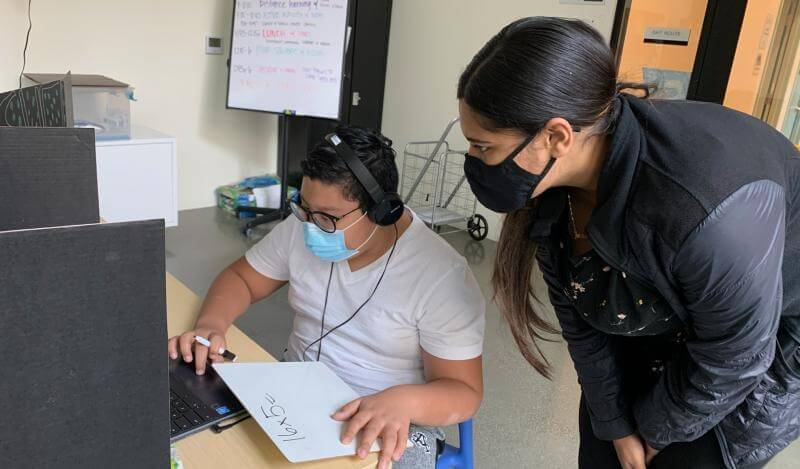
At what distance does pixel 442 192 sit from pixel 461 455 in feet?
10.1

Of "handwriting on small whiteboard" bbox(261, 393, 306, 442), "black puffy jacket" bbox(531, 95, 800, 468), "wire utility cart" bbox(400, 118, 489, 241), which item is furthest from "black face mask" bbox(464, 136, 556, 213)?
"wire utility cart" bbox(400, 118, 489, 241)

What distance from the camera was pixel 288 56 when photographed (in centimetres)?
360

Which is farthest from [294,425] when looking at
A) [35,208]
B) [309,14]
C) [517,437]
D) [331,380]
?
[309,14]

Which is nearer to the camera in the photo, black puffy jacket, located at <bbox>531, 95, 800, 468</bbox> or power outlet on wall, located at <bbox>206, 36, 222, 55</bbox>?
black puffy jacket, located at <bbox>531, 95, 800, 468</bbox>

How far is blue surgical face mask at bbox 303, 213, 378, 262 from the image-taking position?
1205 mm

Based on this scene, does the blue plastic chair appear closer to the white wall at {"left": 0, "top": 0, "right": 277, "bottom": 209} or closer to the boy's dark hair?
the boy's dark hair

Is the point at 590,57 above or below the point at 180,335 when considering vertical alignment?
above

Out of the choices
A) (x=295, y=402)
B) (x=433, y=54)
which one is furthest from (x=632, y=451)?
(x=433, y=54)

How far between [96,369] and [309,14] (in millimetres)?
3390

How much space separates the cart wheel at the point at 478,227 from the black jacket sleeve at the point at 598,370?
2.88 m

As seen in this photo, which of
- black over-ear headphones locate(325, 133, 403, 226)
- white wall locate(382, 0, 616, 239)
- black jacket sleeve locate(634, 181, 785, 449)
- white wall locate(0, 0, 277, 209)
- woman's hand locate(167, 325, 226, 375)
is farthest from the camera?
white wall locate(382, 0, 616, 239)

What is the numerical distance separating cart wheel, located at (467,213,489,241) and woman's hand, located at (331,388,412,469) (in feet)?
10.2

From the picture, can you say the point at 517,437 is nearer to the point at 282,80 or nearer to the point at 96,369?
the point at 96,369

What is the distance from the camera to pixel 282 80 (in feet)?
11.9
